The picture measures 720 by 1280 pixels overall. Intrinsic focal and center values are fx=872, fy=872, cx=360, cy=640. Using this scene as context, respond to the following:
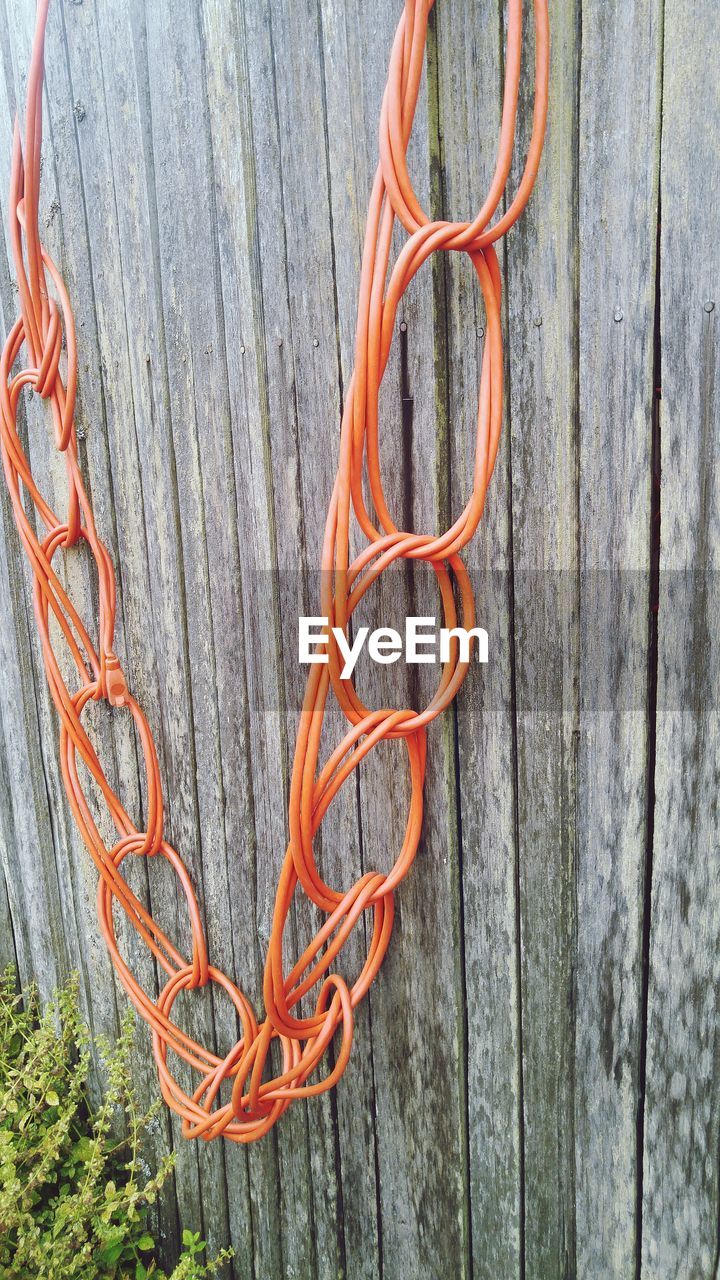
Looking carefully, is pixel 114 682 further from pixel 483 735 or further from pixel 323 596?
pixel 483 735

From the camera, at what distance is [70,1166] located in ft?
7.03

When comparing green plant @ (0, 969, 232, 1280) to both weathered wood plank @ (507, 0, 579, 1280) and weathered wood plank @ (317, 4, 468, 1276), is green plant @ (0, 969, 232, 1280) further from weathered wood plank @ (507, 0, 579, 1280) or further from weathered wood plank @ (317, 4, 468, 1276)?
weathered wood plank @ (507, 0, 579, 1280)

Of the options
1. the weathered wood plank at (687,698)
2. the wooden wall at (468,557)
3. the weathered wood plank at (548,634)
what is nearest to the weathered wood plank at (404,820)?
the wooden wall at (468,557)

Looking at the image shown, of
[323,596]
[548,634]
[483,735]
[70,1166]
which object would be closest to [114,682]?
[323,596]

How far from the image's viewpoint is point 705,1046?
123cm

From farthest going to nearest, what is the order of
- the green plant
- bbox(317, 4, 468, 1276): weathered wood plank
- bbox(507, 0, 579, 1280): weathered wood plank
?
the green plant < bbox(317, 4, 468, 1276): weathered wood plank < bbox(507, 0, 579, 1280): weathered wood plank

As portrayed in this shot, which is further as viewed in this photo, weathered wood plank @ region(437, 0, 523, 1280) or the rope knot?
the rope knot

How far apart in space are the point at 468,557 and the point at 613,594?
0.74 feet

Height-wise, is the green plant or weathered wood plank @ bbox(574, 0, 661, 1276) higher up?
weathered wood plank @ bbox(574, 0, 661, 1276)

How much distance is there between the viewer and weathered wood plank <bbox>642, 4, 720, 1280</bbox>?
108 centimetres

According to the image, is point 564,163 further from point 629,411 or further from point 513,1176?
point 513,1176

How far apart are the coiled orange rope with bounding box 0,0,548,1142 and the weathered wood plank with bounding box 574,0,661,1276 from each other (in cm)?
10

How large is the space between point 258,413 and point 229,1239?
5.81 ft

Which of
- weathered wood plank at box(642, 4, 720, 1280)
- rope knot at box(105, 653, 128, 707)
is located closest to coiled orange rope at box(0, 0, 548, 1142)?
rope knot at box(105, 653, 128, 707)
